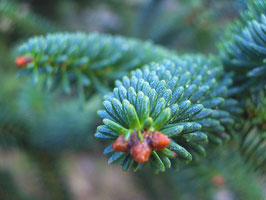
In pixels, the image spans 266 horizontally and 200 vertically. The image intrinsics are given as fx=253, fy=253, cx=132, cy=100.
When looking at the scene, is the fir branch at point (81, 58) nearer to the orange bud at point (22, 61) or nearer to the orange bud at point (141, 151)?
the orange bud at point (22, 61)

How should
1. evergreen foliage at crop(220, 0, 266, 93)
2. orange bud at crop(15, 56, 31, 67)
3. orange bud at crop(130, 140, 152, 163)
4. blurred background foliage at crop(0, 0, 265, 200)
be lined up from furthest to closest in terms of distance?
blurred background foliage at crop(0, 0, 265, 200) < orange bud at crop(15, 56, 31, 67) < evergreen foliage at crop(220, 0, 266, 93) < orange bud at crop(130, 140, 152, 163)

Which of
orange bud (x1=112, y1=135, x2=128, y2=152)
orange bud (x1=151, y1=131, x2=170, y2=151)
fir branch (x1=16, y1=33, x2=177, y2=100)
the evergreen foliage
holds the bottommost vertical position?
orange bud (x1=151, y1=131, x2=170, y2=151)

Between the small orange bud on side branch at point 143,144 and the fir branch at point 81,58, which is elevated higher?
the fir branch at point 81,58

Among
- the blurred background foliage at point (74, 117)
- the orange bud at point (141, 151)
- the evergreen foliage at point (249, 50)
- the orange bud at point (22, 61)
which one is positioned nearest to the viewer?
the orange bud at point (141, 151)

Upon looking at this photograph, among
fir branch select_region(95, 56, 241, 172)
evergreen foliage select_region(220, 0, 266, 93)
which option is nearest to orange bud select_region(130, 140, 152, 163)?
fir branch select_region(95, 56, 241, 172)

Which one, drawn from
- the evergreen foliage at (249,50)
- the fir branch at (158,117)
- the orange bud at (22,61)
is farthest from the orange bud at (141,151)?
the orange bud at (22,61)

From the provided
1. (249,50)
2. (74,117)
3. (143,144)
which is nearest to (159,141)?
(143,144)

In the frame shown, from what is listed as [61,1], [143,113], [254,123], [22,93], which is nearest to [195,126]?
[143,113]

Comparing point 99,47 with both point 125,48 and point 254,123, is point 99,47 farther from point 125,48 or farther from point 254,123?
point 254,123

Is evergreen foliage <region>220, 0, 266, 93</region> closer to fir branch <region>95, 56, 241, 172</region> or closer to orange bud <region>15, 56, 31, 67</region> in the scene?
fir branch <region>95, 56, 241, 172</region>
